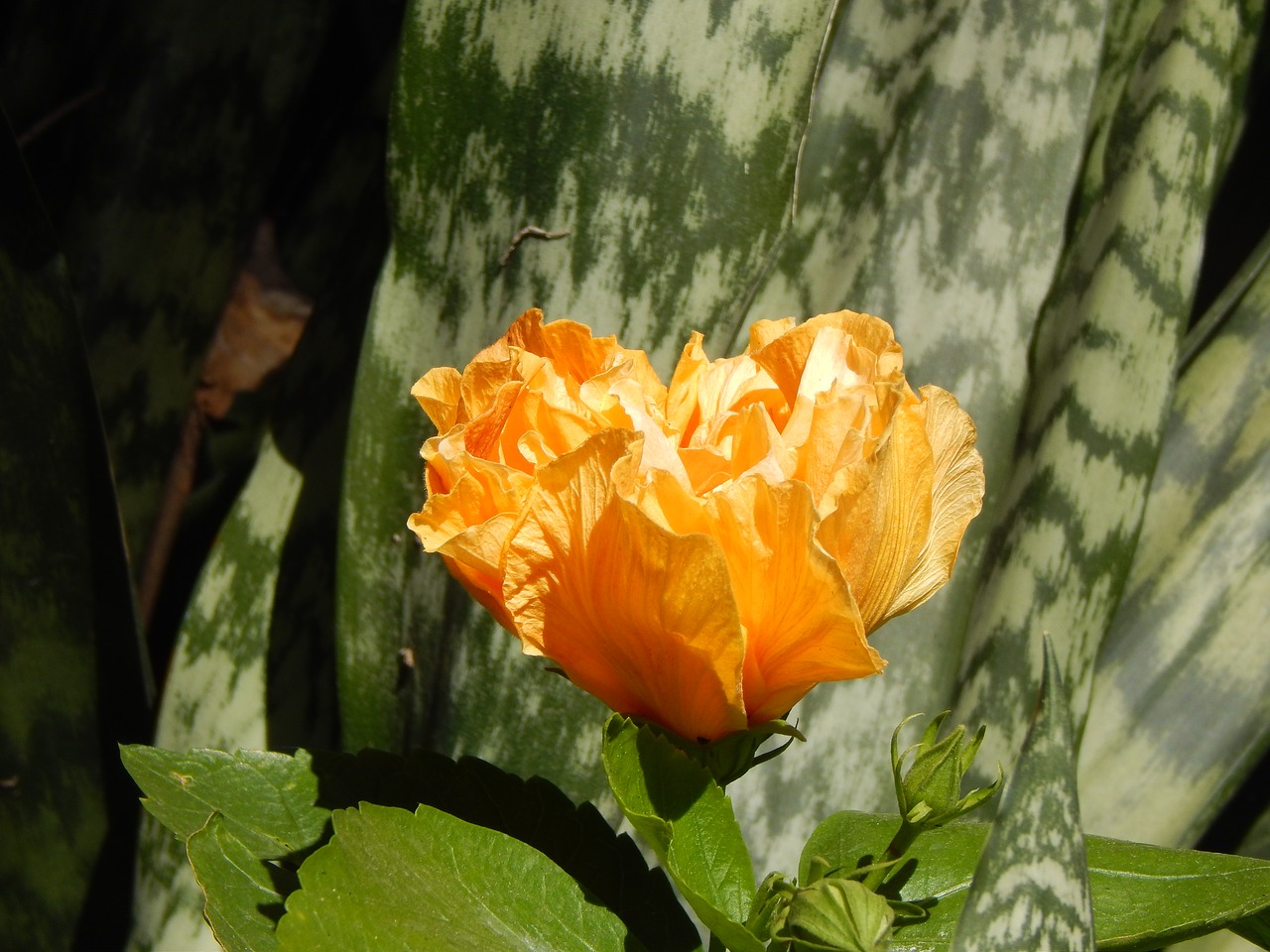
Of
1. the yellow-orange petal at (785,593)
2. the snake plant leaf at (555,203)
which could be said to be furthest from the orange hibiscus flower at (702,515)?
the snake plant leaf at (555,203)

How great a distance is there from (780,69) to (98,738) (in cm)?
44

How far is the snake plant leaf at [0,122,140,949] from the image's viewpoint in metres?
0.48

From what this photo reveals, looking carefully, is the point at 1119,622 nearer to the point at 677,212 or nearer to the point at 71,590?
the point at 677,212

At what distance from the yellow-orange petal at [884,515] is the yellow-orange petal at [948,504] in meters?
0.02

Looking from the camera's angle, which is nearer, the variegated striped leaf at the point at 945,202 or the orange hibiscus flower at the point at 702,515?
the orange hibiscus flower at the point at 702,515

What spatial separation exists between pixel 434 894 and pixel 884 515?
0.46 feet

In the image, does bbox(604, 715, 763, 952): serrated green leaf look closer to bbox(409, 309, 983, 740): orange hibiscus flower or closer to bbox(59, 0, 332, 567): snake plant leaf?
bbox(409, 309, 983, 740): orange hibiscus flower

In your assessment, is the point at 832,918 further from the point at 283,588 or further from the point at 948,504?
the point at 283,588

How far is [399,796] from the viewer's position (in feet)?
1.03

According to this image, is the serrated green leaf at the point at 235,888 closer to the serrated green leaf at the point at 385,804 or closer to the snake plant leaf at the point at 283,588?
the serrated green leaf at the point at 385,804

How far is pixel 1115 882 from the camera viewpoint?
0.97 feet

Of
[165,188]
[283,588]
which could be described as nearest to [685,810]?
[283,588]

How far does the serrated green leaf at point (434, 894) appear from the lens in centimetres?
25

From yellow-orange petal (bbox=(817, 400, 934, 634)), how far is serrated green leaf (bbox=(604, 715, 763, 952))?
60 mm
